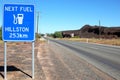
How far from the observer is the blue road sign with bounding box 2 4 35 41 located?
9.38 meters

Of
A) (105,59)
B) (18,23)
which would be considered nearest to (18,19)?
(18,23)

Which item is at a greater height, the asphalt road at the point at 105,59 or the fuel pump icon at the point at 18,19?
the fuel pump icon at the point at 18,19

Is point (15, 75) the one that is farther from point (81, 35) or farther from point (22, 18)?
point (81, 35)

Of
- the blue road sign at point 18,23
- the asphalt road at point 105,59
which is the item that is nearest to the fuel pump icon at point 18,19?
the blue road sign at point 18,23

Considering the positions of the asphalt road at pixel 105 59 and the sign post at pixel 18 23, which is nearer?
the sign post at pixel 18 23

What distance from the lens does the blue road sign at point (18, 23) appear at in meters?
9.38

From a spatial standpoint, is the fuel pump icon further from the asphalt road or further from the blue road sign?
the asphalt road

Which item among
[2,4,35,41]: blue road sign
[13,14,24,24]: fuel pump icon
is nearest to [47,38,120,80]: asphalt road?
[2,4,35,41]: blue road sign

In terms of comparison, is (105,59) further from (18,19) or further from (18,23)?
(18,19)

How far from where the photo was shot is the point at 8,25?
30.9 feet

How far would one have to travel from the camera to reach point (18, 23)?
9477 mm

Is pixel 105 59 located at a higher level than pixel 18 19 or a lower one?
lower

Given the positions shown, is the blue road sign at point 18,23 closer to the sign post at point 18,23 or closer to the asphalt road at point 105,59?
the sign post at point 18,23

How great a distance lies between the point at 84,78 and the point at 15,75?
2.53 m
